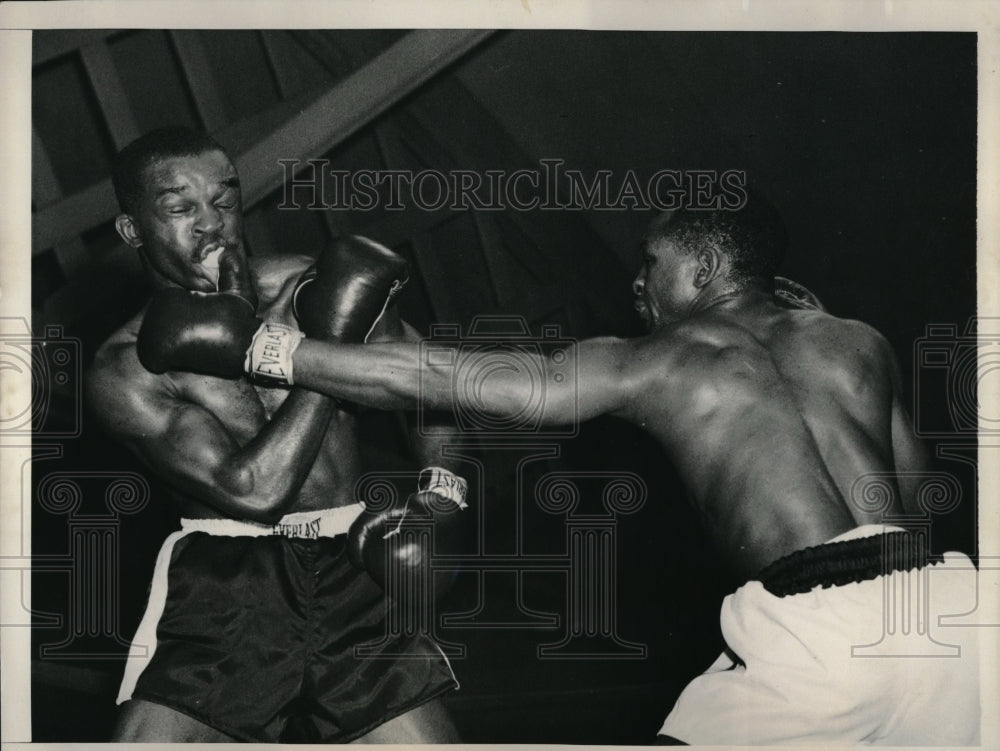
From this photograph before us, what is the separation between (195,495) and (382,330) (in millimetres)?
654

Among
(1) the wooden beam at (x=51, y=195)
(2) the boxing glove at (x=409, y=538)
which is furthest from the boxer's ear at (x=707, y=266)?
(1) the wooden beam at (x=51, y=195)

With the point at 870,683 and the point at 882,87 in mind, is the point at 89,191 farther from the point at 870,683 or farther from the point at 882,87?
the point at 870,683

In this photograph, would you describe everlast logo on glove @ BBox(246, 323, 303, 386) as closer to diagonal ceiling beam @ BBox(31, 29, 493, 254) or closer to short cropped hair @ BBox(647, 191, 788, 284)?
diagonal ceiling beam @ BBox(31, 29, 493, 254)

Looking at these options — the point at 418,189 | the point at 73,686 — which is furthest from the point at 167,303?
the point at 73,686

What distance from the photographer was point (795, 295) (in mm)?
3229


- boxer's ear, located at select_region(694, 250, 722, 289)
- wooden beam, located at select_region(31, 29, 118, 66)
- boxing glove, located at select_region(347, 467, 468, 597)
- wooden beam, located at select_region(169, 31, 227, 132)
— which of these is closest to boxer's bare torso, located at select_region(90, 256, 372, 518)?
boxing glove, located at select_region(347, 467, 468, 597)

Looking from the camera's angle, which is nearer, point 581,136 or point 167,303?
point 167,303

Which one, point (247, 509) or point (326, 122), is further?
point (326, 122)

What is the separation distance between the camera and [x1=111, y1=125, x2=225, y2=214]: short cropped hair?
124 inches

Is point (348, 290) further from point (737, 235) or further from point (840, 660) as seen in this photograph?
point (840, 660)

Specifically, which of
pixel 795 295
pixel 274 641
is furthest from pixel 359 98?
pixel 274 641

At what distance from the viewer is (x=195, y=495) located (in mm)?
3062

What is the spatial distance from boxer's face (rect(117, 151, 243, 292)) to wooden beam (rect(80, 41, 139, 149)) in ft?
0.59

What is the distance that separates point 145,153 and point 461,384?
1.07m
